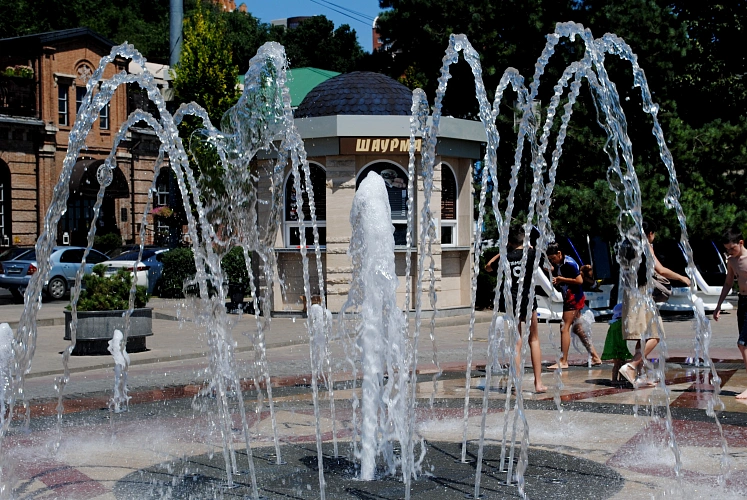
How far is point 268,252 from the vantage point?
58.1ft

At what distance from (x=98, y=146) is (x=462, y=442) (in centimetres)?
3820

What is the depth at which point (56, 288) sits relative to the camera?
24438 millimetres

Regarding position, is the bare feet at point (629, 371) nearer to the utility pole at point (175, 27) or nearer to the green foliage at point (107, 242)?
the utility pole at point (175, 27)

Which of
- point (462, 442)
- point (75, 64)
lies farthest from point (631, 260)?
point (75, 64)

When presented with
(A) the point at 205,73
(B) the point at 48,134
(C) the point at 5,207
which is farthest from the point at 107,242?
(A) the point at 205,73

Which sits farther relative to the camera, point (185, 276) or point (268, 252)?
point (185, 276)

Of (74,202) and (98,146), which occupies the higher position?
(98,146)

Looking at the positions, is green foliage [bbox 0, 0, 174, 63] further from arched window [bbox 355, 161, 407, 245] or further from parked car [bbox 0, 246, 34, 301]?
arched window [bbox 355, 161, 407, 245]

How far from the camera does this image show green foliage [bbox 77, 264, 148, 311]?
12.6 metres

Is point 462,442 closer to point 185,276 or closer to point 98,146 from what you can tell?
point 185,276

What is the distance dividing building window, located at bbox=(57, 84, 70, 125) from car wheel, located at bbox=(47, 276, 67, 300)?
16790 millimetres

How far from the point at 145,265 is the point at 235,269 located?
14.1ft

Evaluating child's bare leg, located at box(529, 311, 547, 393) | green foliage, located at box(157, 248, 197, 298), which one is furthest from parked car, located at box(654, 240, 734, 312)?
green foliage, located at box(157, 248, 197, 298)

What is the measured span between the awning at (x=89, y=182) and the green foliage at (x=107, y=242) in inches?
76.1
